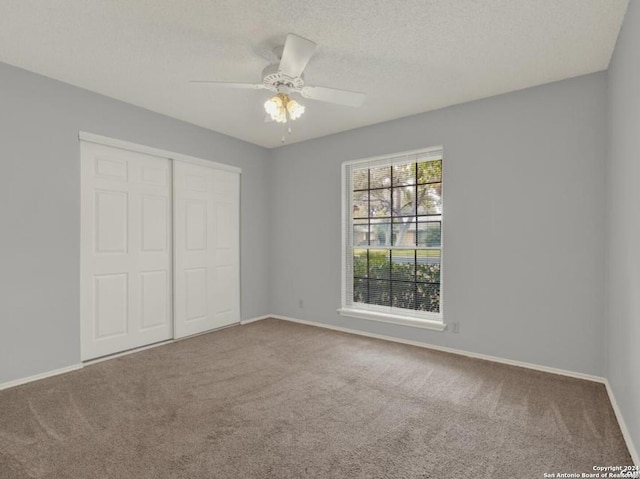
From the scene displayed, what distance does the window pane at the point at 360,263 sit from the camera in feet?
14.3

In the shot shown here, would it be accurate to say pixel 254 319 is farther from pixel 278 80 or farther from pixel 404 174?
pixel 278 80

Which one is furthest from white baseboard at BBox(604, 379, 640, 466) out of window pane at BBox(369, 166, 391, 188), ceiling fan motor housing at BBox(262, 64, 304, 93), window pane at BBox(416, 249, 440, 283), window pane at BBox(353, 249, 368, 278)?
ceiling fan motor housing at BBox(262, 64, 304, 93)

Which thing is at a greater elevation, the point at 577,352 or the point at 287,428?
the point at 577,352

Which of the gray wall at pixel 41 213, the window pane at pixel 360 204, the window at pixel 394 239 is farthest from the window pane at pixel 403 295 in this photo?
Answer: the gray wall at pixel 41 213

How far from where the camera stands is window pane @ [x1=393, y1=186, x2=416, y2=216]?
392 centimetres

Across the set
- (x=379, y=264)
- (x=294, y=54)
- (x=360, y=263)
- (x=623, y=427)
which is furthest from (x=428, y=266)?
(x=294, y=54)

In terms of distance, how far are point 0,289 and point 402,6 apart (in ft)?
11.8

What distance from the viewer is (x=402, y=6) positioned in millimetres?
2025

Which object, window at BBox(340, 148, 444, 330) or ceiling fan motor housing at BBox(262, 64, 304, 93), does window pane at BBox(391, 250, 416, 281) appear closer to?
window at BBox(340, 148, 444, 330)

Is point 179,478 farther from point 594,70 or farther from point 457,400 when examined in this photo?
point 594,70

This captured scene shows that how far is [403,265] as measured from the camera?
4.01 m

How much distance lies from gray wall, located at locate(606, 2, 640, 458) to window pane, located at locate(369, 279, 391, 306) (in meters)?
2.08

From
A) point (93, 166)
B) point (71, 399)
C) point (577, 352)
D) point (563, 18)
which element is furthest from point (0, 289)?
point (577, 352)

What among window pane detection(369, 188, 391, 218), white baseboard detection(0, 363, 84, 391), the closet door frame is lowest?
white baseboard detection(0, 363, 84, 391)
